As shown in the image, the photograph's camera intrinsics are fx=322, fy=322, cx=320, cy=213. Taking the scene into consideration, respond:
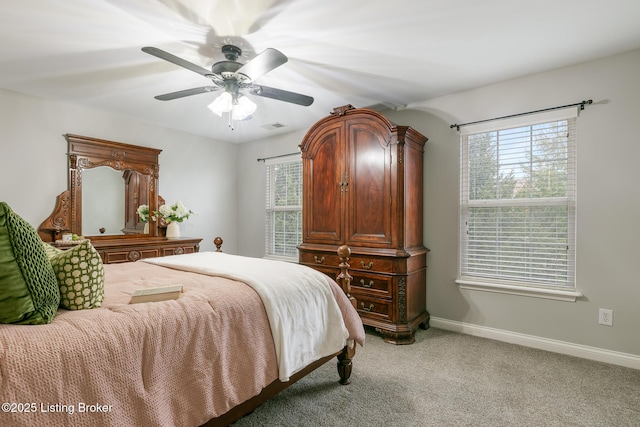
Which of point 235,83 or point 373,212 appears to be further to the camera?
point 373,212

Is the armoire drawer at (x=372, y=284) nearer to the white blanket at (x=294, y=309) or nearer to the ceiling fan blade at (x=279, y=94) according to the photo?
the white blanket at (x=294, y=309)

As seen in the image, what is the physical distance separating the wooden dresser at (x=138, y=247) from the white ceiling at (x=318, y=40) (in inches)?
63.0

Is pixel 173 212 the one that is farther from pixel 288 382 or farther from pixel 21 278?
pixel 21 278

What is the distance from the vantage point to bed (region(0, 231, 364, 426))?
3.22 ft

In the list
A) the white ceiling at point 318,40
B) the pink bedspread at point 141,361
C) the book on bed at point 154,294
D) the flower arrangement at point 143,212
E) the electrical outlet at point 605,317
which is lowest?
the electrical outlet at point 605,317

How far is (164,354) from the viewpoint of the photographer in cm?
124

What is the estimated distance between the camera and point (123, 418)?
3.59ft

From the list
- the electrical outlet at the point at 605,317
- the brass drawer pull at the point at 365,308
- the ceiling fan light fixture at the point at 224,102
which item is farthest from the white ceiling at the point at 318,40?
the brass drawer pull at the point at 365,308

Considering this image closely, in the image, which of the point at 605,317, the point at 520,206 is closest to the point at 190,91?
the point at 520,206

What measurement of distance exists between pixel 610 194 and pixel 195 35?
11.1 ft

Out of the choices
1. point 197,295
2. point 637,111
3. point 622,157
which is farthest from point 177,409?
point 637,111

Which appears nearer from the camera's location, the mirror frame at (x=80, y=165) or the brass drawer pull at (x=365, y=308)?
the brass drawer pull at (x=365, y=308)

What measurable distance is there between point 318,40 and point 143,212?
125 inches

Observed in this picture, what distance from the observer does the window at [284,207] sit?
4.69 meters
